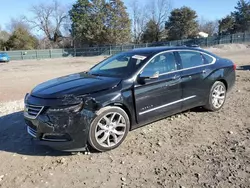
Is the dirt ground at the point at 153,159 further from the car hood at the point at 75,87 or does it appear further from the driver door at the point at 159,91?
the car hood at the point at 75,87

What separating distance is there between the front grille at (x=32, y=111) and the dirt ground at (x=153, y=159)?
66cm

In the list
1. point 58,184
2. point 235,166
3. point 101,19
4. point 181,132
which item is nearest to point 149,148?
point 181,132

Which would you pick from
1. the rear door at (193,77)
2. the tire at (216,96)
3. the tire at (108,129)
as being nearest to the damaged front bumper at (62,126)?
the tire at (108,129)

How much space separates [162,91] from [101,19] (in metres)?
39.2

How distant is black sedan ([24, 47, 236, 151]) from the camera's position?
354 centimetres

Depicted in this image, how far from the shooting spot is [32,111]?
3.73m

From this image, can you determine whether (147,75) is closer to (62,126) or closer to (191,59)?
(191,59)

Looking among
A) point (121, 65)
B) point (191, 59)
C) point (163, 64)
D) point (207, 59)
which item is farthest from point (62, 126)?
point (207, 59)

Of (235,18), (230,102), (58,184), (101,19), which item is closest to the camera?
(58,184)

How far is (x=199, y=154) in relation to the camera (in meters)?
3.61

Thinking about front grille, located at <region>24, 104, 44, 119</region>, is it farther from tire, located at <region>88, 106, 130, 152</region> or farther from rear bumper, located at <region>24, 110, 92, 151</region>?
tire, located at <region>88, 106, 130, 152</region>

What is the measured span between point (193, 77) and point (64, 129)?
2775mm

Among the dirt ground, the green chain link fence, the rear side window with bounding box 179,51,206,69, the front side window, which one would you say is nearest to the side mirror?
the front side window

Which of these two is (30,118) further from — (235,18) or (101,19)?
(235,18)
